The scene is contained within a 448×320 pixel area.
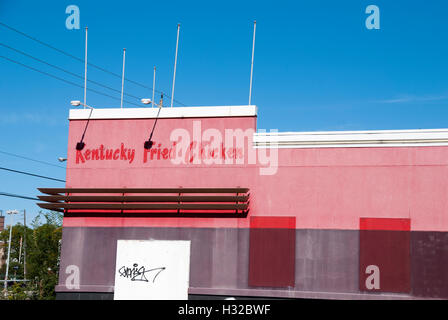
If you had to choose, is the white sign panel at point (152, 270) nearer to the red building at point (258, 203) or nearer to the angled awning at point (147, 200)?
the red building at point (258, 203)

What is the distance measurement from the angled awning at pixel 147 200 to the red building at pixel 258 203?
59mm

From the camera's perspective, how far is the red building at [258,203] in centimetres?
2412

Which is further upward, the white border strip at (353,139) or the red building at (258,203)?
the white border strip at (353,139)

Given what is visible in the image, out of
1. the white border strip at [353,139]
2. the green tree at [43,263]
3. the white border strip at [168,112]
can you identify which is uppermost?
the white border strip at [168,112]

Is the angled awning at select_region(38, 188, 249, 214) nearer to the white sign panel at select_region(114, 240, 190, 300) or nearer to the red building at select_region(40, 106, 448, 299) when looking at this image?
the red building at select_region(40, 106, 448, 299)

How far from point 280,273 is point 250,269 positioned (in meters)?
1.40

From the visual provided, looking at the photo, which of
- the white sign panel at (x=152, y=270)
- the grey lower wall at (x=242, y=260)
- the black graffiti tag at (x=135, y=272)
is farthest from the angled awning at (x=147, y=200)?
the black graffiti tag at (x=135, y=272)

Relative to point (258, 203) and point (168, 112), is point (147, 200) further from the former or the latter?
point (258, 203)

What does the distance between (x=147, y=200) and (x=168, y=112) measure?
4573 millimetres

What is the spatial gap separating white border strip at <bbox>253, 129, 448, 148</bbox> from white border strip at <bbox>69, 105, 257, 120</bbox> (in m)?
1.43

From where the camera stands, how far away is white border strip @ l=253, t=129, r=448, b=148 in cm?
2445

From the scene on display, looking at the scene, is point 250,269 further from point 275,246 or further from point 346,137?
point 346,137
